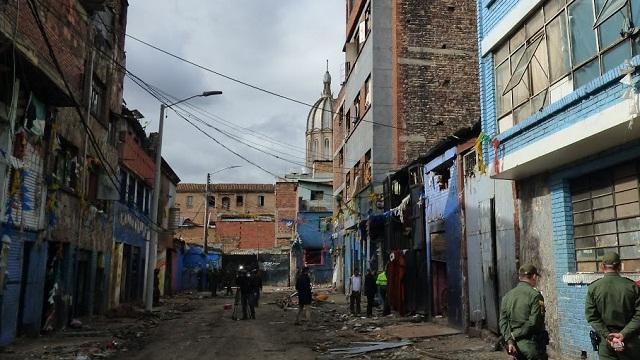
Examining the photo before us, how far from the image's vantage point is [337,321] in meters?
18.5

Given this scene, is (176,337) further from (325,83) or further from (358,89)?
(325,83)

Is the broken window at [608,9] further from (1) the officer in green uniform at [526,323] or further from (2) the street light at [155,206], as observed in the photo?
(2) the street light at [155,206]

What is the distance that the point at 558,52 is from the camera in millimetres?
9664

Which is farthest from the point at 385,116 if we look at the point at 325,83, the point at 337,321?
the point at 325,83

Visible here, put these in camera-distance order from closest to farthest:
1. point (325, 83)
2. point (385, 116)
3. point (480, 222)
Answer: point (480, 222) < point (385, 116) < point (325, 83)

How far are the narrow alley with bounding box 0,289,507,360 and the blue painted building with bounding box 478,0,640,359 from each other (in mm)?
2312

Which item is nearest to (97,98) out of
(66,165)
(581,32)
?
(66,165)

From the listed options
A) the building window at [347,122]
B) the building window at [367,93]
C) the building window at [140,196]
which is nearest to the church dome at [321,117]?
the building window at [347,122]

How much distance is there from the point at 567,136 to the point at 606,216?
1.50 meters

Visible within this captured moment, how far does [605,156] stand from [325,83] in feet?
253

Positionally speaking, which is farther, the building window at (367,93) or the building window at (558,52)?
the building window at (367,93)

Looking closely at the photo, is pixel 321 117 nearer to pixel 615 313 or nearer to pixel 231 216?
pixel 231 216

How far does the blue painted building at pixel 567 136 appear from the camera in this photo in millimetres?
8094

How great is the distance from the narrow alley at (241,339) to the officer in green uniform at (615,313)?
15.7ft
